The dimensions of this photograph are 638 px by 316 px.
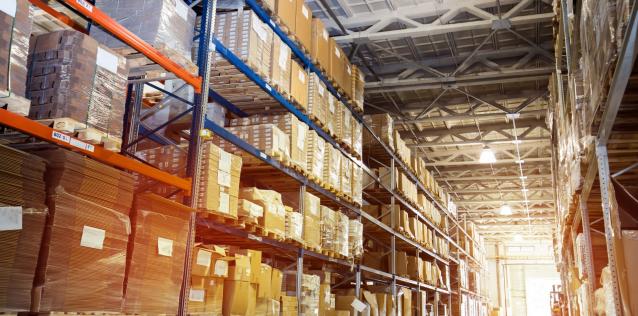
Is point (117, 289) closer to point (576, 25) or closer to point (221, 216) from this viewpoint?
point (221, 216)

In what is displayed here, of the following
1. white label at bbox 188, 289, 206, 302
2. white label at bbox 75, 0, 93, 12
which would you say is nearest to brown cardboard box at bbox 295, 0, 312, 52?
white label at bbox 188, 289, 206, 302

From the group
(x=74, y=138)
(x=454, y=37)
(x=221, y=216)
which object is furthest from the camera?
(x=454, y=37)

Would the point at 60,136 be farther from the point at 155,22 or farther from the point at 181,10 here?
the point at 181,10

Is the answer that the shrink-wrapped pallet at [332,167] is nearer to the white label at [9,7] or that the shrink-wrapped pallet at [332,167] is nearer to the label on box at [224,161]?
the label on box at [224,161]

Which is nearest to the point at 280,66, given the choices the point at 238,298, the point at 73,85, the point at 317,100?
the point at 317,100

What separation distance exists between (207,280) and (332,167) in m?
3.50

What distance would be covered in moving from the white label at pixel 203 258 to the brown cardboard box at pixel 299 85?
8.87 feet

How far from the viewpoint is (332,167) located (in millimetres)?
8578

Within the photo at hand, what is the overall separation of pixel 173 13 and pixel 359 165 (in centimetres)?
530

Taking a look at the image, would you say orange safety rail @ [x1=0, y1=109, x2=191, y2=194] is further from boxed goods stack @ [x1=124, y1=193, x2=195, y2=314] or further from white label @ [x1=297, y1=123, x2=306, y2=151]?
white label @ [x1=297, y1=123, x2=306, y2=151]

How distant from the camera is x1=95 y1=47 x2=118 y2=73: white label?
13.7 ft

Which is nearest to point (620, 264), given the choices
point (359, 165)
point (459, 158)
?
point (359, 165)

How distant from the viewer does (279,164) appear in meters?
7.05

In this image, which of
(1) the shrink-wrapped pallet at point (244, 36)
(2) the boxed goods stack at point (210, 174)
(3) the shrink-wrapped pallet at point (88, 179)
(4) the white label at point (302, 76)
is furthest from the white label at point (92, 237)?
(4) the white label at point (302, 76)
